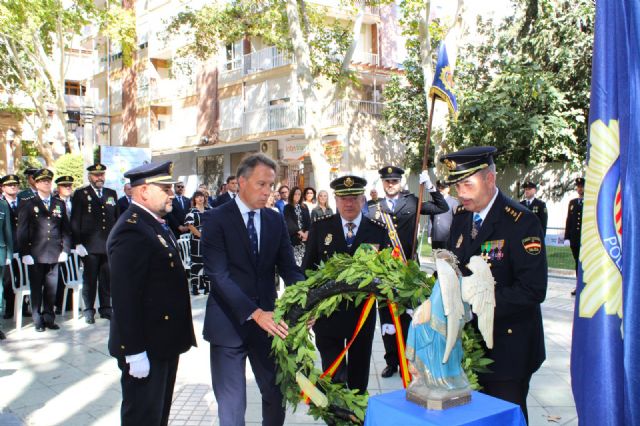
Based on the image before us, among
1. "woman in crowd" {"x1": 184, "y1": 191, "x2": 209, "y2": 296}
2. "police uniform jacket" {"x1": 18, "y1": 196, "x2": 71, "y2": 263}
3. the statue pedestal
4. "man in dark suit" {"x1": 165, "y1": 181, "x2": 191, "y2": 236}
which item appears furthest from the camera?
"man in dark suit" {"x1": 165, "y1": 181, "x2": 191, "y2": 236}

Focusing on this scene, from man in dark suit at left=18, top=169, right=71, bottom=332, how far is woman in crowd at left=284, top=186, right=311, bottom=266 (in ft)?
12.6

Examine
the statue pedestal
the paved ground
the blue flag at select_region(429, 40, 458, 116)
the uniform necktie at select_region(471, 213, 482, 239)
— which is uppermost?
the blue flag at select_region(429, 40, 458, 116)

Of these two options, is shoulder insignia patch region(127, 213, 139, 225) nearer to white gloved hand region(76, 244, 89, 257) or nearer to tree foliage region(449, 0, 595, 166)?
white gloved hand region(76, 244, 89, 257)

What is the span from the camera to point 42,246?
772 cm

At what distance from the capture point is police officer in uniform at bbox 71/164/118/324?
8133 mm

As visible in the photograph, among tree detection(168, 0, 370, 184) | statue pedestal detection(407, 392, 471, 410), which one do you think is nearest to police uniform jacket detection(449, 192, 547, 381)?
statue pedestal detection(407, 392, 471, 410)

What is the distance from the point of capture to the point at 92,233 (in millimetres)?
8172

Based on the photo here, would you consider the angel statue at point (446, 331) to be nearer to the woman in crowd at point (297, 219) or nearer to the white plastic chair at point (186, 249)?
the woman in crowd at point (297, 219)

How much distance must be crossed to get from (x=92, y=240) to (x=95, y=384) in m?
3.21

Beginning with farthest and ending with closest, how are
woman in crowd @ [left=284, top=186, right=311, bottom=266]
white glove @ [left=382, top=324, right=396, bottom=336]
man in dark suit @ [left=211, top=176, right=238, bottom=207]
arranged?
man in dark suit @ [left=211, top=176, right=238, bottom=207] < woman in crowd @ [left=284, top=186, right=311, bottom=266] < white glove @ [left=382, top=324, right=396, bottom=336]

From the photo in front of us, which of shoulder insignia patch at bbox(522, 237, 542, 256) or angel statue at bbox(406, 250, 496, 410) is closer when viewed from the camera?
angel statue at bbox(406, 250, 496, 410)

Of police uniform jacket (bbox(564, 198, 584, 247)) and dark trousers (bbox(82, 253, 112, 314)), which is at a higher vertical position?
police uniform jacket (bbox(564, 198, 584, 247))

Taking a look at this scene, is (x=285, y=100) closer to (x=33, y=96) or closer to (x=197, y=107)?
(x=197, y=107)

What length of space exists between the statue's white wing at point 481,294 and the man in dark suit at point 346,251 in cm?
191
